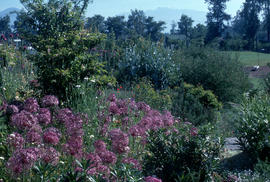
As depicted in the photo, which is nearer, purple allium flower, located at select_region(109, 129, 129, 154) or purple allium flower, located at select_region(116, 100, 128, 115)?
purple allium flower, located at select_region(109, 129, 129, 154)

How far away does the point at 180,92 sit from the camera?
361 inches

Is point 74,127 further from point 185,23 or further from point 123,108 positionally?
point 185,23

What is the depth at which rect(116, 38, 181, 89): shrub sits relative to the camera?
36.6 ft

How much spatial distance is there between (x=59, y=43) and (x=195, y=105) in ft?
12.6

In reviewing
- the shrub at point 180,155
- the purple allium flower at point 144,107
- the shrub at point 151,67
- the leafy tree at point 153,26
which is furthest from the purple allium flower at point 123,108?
the leafy tree at point 153,26

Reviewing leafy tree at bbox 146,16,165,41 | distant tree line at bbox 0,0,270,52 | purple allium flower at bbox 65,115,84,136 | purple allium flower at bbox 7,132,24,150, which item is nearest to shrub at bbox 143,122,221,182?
purple allium flower at bbox 65,115,84,136

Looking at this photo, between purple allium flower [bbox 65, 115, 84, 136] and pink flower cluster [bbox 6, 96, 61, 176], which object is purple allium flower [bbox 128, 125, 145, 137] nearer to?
purple allium flower [bbox 65, 115, 84, 136]

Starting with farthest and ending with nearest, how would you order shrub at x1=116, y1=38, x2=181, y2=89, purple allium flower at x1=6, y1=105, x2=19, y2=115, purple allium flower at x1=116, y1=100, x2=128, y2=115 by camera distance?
shrub at x1=116, y1=38, x2=181, y2=89 < purple allium flower at x1=116, y1=100, x2=128, y2=115 < purple allium flower at x1=6, y1=105, x2=19, y2=115

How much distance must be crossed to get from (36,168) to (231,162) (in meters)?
3.38

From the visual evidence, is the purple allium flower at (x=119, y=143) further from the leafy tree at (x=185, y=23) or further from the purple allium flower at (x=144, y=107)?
the leafy tree at (x=185, y=23)

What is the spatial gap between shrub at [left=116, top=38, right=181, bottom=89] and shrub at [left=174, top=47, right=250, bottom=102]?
1.67 ft

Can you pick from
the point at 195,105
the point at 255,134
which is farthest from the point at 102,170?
the point at 195,105

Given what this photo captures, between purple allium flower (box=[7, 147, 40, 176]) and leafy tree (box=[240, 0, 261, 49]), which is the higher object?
leafy tree (box=[240, 0, 261, 49])

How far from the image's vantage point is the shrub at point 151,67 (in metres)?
11.2
